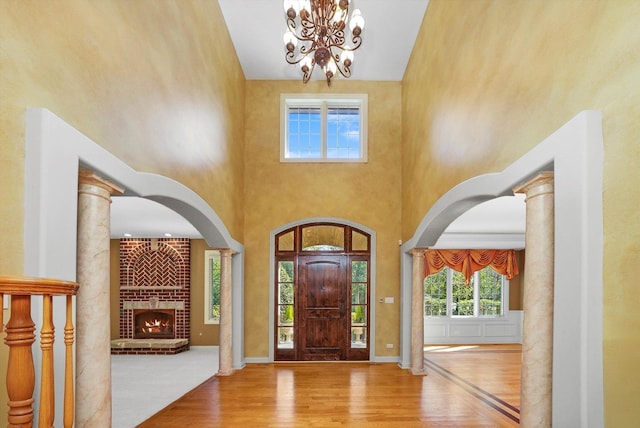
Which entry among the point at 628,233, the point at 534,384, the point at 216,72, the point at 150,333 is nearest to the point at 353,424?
the point at 534,384

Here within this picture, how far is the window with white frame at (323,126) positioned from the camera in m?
9.39

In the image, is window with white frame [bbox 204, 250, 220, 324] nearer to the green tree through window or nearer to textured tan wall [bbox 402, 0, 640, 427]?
the green tree through window

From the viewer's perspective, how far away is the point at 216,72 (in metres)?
6.91

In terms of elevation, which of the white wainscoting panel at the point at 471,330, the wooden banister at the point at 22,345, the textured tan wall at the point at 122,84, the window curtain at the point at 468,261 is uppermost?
the textured tan wall at the point at 122,84

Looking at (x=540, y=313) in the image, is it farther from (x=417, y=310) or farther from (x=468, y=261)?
(x=468, y=261)

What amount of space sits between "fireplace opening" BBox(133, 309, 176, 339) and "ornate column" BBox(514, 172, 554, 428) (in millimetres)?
→ 9954

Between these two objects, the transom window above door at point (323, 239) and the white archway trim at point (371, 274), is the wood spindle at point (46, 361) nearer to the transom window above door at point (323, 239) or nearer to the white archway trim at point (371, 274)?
the white archway trim at point (371, 274)

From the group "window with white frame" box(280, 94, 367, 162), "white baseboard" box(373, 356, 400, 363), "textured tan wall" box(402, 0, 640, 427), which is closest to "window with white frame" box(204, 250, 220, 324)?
"window with white frame" box(280, 94, 367, 162)

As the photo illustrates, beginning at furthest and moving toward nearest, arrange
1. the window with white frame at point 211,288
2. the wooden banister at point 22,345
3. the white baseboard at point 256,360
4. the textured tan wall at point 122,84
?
the window with white frame at point 211,288 < the white baseboard at point 256,360 < the textured tan wall at point 122,84 < the wooden banister at point 22,345

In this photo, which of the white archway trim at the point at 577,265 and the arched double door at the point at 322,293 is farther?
the arched double door at the point at 322,293

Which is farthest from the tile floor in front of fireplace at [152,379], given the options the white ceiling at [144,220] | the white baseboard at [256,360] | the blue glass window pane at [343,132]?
the blue glass window pane at [343,132]

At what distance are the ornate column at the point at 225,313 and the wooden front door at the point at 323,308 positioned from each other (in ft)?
5.32

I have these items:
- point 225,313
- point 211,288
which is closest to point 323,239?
point 225,313

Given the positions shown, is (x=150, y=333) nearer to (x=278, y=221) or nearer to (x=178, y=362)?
(x=178, y=362)
